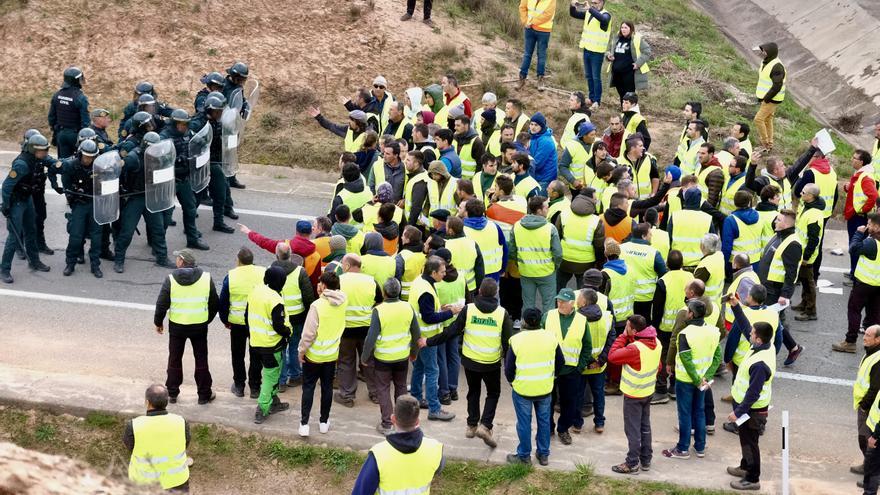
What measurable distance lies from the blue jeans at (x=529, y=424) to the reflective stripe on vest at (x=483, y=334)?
0.46 meters

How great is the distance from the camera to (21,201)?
15359 millimetres

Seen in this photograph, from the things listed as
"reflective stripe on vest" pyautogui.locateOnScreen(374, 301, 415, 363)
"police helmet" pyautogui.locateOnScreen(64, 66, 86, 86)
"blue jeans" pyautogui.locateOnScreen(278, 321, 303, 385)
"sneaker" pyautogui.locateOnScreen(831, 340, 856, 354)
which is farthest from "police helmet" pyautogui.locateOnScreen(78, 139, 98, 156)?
"sneaker" pyautogui.locateOnScreen(831, 340, 856, 354)

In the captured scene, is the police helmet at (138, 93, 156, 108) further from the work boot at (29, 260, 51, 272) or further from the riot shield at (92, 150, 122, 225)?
the work boot at (29, 260, 51, 272)

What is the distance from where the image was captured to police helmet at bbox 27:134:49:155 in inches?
596

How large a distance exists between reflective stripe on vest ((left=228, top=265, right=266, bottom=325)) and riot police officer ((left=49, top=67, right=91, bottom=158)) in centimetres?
646

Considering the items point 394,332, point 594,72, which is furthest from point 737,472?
point 594,72

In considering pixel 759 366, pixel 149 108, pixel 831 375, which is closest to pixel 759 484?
pixel 759 366

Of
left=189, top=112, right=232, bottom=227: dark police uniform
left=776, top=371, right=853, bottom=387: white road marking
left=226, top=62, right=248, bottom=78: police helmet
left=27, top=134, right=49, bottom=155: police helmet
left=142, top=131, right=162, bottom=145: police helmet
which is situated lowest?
left=776, top=371, right=853, bottom=387: white road marking

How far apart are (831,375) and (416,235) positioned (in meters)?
5.15

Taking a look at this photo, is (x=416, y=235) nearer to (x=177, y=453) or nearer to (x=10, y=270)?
(x=177, y=453)

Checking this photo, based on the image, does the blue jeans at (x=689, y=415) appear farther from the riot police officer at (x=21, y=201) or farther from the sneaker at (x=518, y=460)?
the riot police officer at (x=21, y=201)

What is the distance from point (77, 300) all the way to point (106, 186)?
4.89 ft

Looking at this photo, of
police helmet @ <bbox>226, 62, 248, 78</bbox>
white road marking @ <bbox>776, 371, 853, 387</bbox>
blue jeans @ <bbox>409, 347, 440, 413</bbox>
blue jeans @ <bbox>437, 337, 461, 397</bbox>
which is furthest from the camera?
police helmet @ <bbox>226, 62, 248, 78</bbox>

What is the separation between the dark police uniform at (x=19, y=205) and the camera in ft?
49.8
